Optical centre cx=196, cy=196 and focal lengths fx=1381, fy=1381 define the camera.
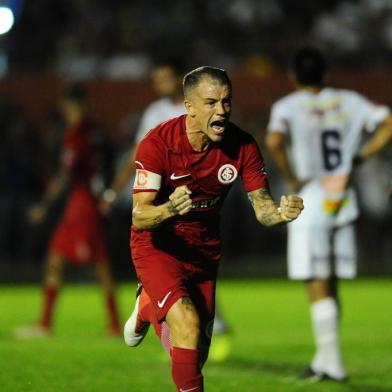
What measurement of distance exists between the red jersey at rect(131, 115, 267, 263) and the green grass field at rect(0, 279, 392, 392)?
6.53 feet

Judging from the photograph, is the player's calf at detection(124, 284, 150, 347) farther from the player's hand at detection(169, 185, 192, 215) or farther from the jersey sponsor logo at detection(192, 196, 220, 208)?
the player's hand at detection(169, 185, 192, 215)

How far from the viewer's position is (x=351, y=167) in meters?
10.6

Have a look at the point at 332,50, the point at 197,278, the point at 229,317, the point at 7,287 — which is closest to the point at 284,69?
the point at 332,50

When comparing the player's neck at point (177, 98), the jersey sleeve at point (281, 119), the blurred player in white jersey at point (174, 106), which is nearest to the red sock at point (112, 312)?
the blurred player in white jersey at point (174, 106)

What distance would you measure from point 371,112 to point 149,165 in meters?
3.27

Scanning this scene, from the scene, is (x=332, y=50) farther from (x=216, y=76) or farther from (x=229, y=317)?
(x=216, y=76)

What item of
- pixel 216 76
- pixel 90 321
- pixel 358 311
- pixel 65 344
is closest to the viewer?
pixel 216 76

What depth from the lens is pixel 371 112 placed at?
10578 millimetres

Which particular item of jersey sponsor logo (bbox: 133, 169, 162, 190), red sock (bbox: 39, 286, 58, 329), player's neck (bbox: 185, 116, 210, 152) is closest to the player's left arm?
player's neck (bbox: 185, 116, 210, 152)

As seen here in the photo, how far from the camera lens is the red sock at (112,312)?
46.5 feet

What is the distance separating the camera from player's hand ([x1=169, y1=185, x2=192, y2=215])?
7.23 meters

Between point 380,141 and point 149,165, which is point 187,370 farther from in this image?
point 380,141

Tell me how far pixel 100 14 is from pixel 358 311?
33.8ft

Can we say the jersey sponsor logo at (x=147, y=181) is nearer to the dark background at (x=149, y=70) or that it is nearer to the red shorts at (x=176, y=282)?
the red shorts at (x=176, y=282)
